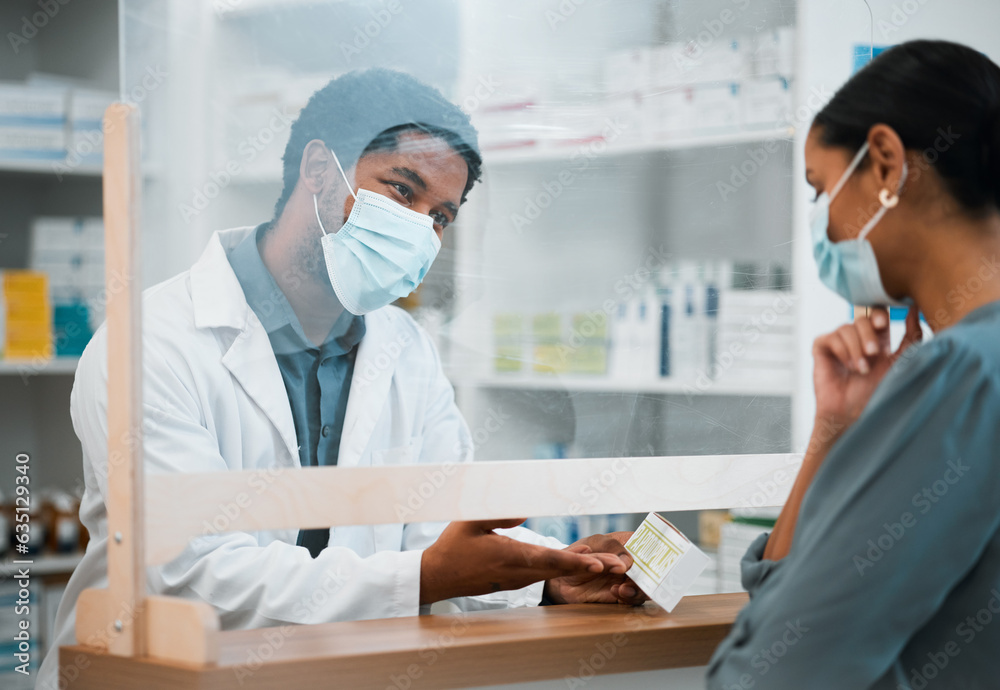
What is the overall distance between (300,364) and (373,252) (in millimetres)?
160

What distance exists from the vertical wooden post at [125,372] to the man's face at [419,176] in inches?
10.4

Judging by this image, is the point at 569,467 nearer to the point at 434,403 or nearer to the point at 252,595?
the point at 434,403

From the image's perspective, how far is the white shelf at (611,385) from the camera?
1.09 m

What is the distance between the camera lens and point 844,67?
123 cm

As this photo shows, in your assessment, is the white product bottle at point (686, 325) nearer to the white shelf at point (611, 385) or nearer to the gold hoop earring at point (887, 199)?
the white shelf at point (611, 385)

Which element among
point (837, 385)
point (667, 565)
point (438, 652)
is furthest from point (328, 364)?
point (837, 385)

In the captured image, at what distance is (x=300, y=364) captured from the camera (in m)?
1.00

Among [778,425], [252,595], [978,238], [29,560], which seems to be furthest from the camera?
[29,560]

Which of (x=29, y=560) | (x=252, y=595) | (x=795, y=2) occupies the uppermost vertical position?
(x=795, y=2)

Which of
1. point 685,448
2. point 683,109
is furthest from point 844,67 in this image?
point 685,448

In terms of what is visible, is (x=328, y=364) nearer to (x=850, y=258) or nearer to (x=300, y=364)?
(x=300, y=364)

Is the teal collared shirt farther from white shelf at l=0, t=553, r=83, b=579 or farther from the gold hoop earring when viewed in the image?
white shelf at l=0, t=553, r=83, b=579

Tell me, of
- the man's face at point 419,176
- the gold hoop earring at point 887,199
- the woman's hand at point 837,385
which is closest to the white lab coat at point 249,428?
the man's face at point 419,176

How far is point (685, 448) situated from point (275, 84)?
692 mm
